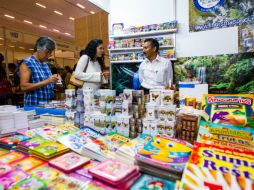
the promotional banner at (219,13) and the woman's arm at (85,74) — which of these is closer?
the woman's arm at (85,74)

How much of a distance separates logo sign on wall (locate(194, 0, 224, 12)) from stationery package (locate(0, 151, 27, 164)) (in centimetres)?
366

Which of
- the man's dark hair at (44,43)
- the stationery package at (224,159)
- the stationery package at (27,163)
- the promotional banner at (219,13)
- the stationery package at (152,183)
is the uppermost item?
the promotional banner at (219,13)

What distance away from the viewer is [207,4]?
3.50 metres

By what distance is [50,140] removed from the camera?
134 cm

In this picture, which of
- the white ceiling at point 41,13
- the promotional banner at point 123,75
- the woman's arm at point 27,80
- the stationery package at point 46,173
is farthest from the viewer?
the white ceiling at point 41,13

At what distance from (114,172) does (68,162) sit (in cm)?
29

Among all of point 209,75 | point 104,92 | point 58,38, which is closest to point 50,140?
point 104,92

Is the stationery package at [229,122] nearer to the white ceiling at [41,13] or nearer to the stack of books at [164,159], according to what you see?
the stack of books at [164,159]

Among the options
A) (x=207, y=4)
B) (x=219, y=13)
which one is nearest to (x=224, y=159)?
Answer: (x=219, y=13)

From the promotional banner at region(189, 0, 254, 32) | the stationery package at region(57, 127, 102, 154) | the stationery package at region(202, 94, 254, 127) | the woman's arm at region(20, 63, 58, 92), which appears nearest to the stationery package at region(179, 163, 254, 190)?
the stationery package at region(202, 94, 254, 127)

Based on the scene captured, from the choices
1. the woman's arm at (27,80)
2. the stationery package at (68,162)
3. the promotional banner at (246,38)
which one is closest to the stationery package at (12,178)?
the stationery package at (68,162)

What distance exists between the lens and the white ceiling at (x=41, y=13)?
6.80 meters

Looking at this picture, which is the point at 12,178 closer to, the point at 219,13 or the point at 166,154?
the point at 166,154

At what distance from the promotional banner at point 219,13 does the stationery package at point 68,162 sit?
3433mm
